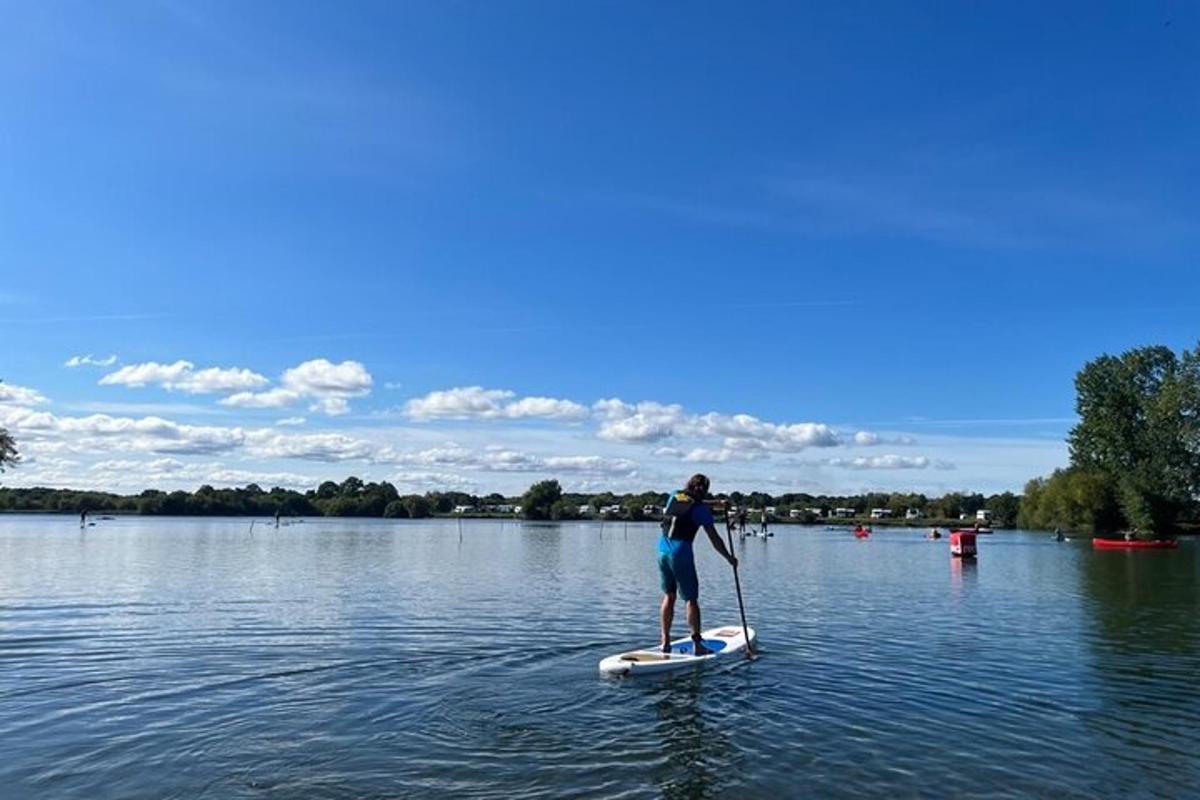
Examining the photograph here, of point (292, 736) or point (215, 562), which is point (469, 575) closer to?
point (215, 562)

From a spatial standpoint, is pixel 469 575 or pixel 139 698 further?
pixel 469 575

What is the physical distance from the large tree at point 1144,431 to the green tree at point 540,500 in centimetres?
10452

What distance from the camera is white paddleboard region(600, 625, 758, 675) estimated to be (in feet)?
46.6

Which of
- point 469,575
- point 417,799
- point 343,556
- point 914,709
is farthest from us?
point 343,556

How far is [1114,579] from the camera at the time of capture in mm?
39125

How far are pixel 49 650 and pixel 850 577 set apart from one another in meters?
31.4

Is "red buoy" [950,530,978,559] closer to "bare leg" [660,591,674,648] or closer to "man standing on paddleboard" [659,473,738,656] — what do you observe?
"man standing on paddleboard" [659,473,738,656]

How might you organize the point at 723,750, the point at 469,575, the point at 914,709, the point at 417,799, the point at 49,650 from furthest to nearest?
the point at 469,575 < the point at 49,650 < the point at 914,709 < the point at 723,750 < the point at 417,799

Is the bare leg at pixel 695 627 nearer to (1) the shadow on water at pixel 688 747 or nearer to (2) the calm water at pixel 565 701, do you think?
(2) the calm water at pixel 565 701

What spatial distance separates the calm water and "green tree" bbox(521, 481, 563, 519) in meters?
162

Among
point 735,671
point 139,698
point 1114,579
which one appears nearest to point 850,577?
point 1114,579

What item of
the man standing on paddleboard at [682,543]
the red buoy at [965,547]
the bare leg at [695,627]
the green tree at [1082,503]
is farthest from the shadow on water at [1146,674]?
the green tree at [1082,503]

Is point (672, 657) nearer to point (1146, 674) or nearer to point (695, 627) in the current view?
point (695, 627)

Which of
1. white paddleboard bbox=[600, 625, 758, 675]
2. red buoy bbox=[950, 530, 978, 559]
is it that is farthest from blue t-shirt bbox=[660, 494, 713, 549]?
red buoy bbox=[950, 530, 978, 559]
